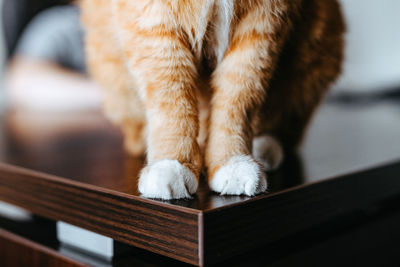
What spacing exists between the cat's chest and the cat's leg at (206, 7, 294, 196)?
17mm

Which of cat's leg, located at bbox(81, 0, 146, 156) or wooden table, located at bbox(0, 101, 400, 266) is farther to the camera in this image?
cat's leg, located at bbox(81, 0, 146, 156)

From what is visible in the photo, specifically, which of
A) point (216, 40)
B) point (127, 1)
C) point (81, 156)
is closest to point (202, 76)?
point (216, 40)

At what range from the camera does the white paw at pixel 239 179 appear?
610 mm

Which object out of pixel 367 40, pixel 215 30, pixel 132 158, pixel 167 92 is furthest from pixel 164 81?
pixel 367 40

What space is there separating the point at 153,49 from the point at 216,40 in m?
0.11

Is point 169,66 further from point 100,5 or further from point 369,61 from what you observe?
point 369,61

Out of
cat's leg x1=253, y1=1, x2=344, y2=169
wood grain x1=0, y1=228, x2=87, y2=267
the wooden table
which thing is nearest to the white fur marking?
cat's leg x1=253, y1=1, x2=344, y2=169

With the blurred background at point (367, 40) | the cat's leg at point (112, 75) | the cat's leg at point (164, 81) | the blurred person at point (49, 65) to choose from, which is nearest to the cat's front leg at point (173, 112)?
the cat's leg at point (164, 81)

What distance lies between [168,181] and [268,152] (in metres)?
0.33

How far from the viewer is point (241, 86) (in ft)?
2.29

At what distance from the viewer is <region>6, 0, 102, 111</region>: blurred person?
6.53ft

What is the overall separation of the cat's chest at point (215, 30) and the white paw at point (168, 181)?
216 millimetres

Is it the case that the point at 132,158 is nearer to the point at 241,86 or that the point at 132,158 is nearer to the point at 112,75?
the point at 112,75

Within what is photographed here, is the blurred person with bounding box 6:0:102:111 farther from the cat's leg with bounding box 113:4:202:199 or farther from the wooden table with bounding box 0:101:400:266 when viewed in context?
the cat's leg with bounding box 113:4:202:199
